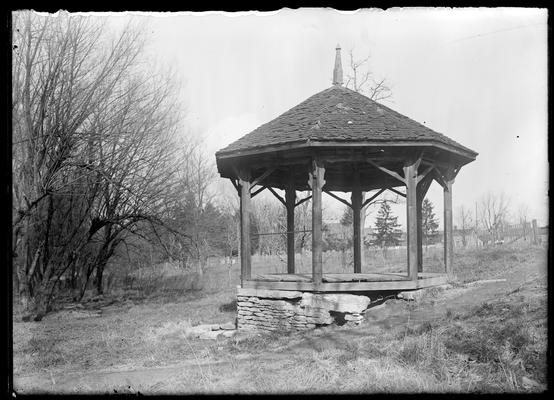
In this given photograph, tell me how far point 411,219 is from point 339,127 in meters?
2.58

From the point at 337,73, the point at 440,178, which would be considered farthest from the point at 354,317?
the point at 337,73

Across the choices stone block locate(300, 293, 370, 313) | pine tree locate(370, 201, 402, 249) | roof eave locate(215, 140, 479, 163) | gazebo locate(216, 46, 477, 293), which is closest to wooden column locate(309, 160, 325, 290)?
gazebo locate(216, 46, 477, 293)

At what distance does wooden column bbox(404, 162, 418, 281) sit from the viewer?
10.4 meters

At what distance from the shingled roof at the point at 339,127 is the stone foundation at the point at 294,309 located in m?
3.34

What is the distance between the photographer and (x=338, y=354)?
24.1ft

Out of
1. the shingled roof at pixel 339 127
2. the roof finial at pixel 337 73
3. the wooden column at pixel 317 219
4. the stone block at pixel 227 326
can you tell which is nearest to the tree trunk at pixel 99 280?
the stone block at pixel 227 326

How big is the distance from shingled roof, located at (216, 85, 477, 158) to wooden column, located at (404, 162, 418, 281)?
2.63 ft

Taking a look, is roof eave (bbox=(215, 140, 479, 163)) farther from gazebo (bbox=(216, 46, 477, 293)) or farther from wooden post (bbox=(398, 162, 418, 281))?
wooden post (bbox=(398, 162, 418, 281))

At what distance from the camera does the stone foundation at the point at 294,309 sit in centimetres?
1008

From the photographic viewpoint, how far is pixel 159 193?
71.4ft

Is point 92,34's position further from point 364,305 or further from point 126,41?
point 364,305

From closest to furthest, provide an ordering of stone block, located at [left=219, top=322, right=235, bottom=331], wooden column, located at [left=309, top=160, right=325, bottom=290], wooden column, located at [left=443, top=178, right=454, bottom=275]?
wooden column, located at [left=309, top=160, right=325, bottom=290] → stone block, located at [left=219, top=322, right=235, bottom=331] → wooden column, located at [left=443, top=178, right=454, bottom=275]

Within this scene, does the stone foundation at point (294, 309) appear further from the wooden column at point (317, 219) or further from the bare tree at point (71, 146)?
the bare tree at point (71, 146)
